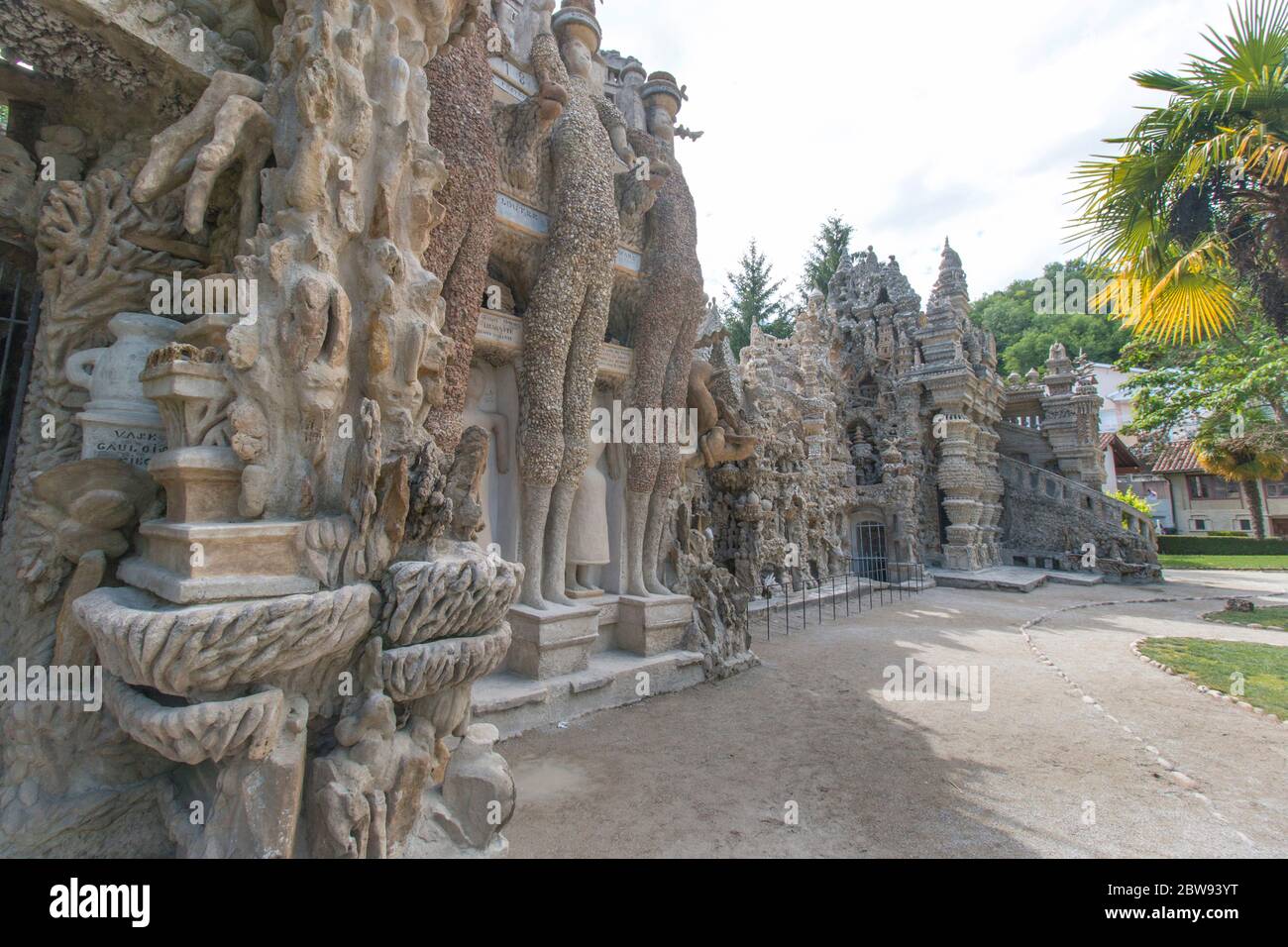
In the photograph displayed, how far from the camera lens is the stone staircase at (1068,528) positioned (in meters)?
16.7

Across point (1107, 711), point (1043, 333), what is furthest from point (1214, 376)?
point (1043, 333)

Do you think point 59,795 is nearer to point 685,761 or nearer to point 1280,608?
point 685,761

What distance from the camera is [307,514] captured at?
2.64m

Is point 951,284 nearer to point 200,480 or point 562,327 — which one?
point 562,327

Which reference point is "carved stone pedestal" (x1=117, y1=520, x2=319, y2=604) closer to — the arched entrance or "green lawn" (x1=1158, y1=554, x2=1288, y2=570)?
the arched entrance

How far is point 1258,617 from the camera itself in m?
10.4

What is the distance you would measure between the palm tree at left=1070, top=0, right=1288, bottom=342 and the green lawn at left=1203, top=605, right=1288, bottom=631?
5874 mm

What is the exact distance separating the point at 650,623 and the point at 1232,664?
7.16 meters

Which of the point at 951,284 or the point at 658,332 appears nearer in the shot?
the point at 658,332

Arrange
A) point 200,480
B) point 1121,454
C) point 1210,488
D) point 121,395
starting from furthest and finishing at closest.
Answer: point 1210,488, point 1121,454, point 121,395, point 200,480

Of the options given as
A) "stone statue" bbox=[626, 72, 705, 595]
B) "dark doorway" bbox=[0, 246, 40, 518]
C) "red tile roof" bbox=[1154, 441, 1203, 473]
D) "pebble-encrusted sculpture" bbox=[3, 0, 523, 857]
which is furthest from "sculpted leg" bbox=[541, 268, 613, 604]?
"red tile roof" bbox=[1154, 441, 1203, 473]

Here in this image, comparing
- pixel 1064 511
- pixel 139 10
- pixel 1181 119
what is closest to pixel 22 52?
pixel 139 10

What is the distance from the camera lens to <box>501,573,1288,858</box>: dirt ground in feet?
11.5

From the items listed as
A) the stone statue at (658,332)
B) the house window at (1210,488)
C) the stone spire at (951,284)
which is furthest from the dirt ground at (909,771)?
the house window at (1210,488)
